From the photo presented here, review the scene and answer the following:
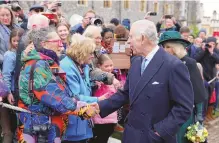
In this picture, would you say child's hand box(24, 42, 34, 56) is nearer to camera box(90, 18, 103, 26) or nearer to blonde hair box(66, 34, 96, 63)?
blonde hair box(66, 34, 96, 63)

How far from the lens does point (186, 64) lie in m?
4.95

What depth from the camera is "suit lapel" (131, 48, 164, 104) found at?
324 centimetres

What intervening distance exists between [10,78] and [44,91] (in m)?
1.60

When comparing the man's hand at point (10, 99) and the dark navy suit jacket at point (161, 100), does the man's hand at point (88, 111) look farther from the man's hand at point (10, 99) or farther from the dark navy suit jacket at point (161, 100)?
the man's hand at point (10, 99)

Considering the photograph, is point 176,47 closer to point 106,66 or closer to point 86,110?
point 106,66

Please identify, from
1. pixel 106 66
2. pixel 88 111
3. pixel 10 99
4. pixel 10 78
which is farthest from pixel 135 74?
pixel 10 78

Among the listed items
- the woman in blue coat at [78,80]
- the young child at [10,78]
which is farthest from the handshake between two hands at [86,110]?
the young child at [10,78]

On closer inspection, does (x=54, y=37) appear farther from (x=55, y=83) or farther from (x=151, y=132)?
(x=151, y=132)

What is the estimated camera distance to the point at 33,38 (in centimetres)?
354

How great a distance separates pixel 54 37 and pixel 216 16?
7037 cm

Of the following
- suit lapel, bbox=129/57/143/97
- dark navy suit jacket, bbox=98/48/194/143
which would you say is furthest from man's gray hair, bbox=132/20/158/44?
suit lapel, bbox=129/57/143/97

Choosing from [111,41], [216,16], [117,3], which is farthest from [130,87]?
[216,16]

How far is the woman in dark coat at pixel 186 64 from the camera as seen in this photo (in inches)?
183

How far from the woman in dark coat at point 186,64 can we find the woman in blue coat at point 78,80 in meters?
1.16
